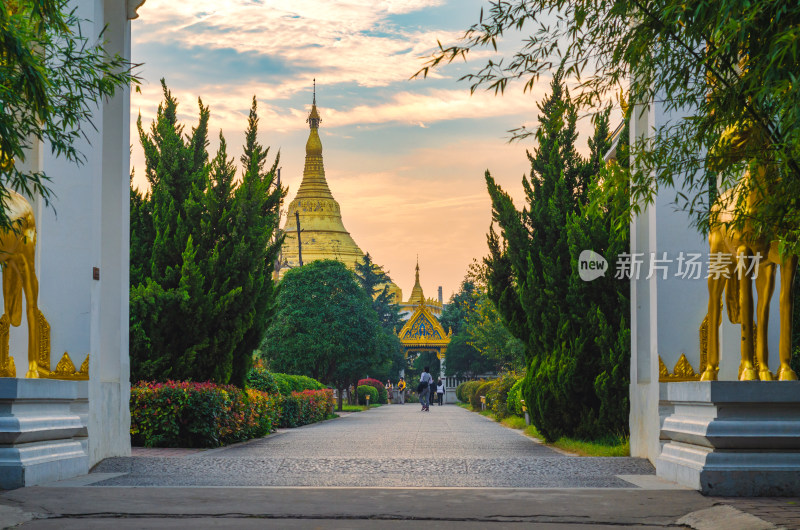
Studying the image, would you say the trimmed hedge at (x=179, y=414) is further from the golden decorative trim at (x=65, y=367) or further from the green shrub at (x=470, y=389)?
the green shrub at (x=470, y=389)

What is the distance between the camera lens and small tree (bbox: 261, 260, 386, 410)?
32281mm

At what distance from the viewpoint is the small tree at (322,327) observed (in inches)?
1271

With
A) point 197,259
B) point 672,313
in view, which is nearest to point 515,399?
point 197,259

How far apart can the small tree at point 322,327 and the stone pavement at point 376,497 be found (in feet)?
71.1

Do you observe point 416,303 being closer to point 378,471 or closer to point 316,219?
point 316,219

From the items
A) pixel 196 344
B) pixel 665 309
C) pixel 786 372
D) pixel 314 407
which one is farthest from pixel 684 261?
pixel 314 407

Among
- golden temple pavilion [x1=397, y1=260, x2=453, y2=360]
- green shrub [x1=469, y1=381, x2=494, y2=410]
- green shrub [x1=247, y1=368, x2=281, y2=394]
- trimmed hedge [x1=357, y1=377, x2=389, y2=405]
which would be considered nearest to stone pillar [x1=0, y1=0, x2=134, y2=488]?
green shrub [x1=247, y1=368, x2=281, y2=394]

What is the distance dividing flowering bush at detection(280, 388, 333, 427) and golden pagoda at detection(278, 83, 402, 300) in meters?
42.2

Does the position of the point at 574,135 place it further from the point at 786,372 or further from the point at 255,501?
the point at 255,501

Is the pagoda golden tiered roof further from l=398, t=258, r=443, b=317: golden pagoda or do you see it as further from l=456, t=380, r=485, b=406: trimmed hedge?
l=398, t=258, r=443, b=317: golden pagoda

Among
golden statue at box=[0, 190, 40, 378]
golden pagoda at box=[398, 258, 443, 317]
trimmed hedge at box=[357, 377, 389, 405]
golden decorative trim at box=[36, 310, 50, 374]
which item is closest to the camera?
golden statue at box=[0, 190, 40, 378]

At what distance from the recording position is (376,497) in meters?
7.43

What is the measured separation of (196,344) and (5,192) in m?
8.35

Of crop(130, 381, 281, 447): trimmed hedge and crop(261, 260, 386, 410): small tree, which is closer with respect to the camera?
crop(130, 381, 281, 447): trimmed hedge
